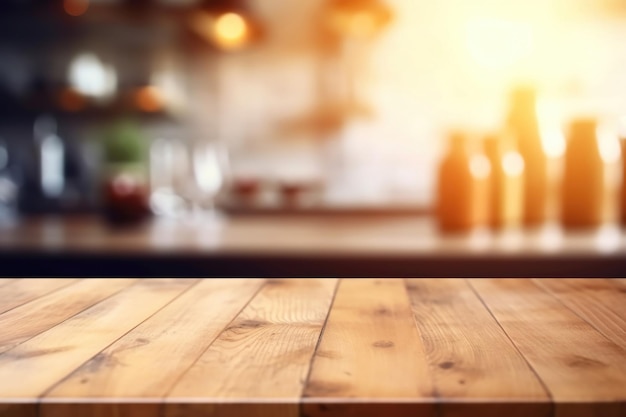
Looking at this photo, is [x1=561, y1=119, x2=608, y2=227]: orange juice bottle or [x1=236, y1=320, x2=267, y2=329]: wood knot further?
[x1=561, y1=119, x2=608, y2=227]: orange juice bottle

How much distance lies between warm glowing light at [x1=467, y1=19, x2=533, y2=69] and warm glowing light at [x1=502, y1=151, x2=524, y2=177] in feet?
5.87

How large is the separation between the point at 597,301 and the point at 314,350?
44cm

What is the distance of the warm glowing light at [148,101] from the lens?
3135 mm

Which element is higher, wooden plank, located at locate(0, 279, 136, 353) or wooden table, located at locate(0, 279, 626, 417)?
wooden plank, located at locate(0, 279, 136, 353)

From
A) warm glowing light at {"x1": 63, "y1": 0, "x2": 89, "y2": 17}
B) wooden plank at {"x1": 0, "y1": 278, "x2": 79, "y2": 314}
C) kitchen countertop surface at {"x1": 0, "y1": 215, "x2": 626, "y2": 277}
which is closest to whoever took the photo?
wooden plank at {"x1": 0, "y1": 278, "x2": 79, "y2": 314}

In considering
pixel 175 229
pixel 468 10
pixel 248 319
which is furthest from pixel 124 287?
pixel 468 10

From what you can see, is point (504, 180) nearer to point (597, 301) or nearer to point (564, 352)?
point (597, 301)

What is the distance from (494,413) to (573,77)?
120 inches

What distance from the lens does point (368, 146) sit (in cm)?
328

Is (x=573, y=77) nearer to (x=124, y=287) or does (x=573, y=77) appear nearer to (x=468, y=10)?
(x=468, y=10)

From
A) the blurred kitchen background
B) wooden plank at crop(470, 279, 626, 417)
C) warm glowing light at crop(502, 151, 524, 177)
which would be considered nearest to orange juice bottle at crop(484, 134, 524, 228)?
warm glowing light at crop(502, 151, 524, 177)

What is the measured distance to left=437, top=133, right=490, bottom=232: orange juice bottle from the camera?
1523 millimetres

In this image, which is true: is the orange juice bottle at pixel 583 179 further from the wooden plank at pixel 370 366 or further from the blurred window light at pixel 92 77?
the blurred window light at pixel 92 77

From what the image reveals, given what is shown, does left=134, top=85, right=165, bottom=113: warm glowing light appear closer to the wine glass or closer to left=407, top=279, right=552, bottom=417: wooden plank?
the wine glass
